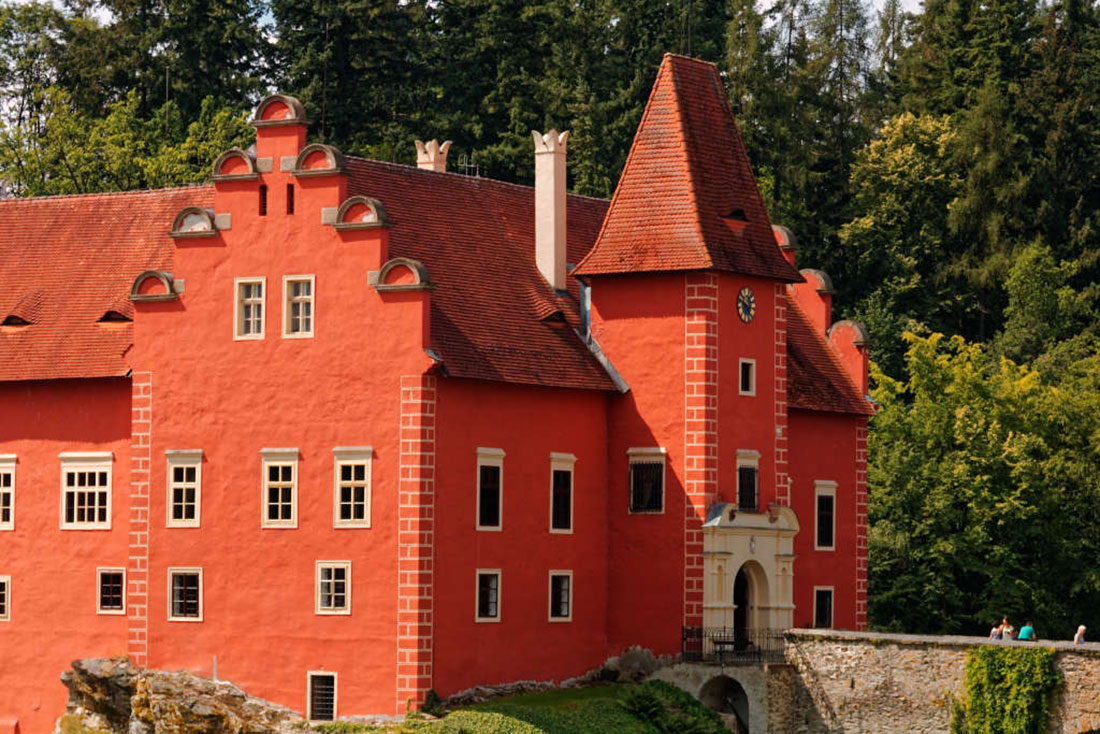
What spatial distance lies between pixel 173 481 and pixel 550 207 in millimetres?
11264

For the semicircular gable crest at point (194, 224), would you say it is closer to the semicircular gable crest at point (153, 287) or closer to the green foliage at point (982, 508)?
the semicircular gable crest at point (153, 287)

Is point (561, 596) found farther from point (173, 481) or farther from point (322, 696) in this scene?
point (173, 481)

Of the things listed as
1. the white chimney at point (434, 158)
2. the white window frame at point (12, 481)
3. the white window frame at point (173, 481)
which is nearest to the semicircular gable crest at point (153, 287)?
the white window frame at point (173, 481)

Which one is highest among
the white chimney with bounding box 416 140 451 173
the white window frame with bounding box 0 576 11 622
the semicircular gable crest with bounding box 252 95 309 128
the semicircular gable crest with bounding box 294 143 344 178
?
the white chimney with bounding box 416 140 451 173

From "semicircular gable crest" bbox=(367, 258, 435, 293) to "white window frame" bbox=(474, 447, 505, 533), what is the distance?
393cm

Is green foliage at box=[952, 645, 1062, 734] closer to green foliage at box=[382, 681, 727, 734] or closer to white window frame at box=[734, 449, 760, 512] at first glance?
Result: green foliage at box=[382, 681, 727, 734]

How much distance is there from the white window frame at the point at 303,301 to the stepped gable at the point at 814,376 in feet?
43.2

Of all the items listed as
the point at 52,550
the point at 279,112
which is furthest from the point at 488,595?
the point at 279,112

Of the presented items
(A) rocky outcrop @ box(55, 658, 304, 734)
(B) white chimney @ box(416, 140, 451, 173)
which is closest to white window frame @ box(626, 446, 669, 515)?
(A) rocky outcrop @ box(55, 658, 304, 734)

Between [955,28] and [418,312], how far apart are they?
45.5 m

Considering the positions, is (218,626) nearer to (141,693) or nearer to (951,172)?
(141,693)

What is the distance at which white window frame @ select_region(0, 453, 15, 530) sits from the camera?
58250 millimetres

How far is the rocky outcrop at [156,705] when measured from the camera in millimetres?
53625

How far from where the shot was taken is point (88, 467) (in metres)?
57.8
